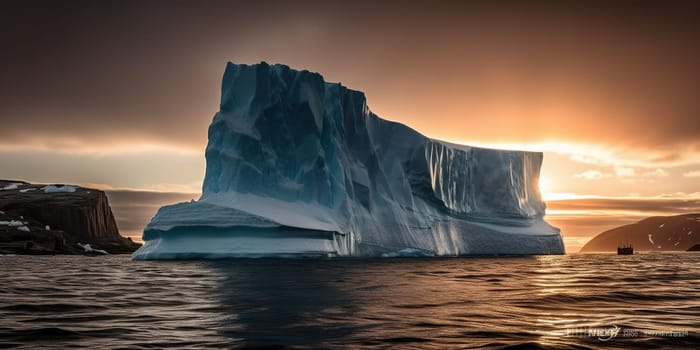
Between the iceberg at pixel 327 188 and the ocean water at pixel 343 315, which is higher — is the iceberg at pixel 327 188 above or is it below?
above

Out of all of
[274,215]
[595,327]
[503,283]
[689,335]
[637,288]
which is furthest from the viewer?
[274,215]

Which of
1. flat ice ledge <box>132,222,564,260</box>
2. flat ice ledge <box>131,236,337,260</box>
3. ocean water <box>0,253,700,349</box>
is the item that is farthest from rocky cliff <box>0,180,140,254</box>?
ocean water <box>0,253,700,349</box>

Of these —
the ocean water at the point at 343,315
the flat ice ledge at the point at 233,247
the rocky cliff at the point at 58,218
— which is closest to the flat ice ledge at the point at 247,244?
the flat ice ledge at the point at 233,247

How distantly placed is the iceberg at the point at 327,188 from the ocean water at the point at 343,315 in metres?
10.2

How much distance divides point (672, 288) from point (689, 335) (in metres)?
8.86

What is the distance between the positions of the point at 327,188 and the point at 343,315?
2167 cm

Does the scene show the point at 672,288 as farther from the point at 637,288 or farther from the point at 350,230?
the point at 350,230

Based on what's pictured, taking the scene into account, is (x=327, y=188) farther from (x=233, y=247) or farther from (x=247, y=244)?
(x=233, y=247)

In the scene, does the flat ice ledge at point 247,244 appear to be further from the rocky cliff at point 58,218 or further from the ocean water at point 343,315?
the rocky cliff at point 58,218

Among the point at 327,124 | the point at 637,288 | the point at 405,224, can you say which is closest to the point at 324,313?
the point at 637,288

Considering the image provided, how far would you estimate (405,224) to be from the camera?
35.6 meters

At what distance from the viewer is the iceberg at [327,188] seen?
2644 centimetres

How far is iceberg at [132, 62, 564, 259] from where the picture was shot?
1041 inches

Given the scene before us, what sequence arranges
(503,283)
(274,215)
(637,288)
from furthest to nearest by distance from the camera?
(274,215) → (503,283) → (637,288)
